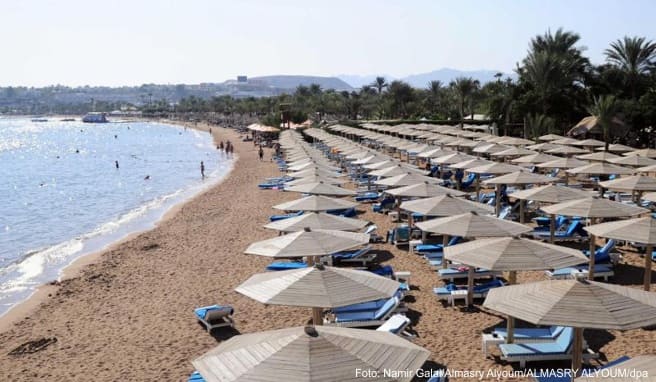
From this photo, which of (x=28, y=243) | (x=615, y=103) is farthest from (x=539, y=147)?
(x=28, y=243)

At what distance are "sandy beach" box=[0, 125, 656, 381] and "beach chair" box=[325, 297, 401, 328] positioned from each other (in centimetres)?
52

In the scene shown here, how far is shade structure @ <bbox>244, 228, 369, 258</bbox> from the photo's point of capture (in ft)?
32.5

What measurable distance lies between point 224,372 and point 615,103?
26.7m

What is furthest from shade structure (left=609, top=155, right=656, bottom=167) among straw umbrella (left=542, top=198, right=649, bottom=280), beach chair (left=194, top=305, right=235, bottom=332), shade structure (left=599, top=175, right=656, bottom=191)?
beach chair (left=194, top=305, right=235, bottom=332)

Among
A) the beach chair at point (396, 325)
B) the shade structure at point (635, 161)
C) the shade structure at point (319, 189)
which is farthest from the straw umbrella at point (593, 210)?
the shade structure at point (635, 161)

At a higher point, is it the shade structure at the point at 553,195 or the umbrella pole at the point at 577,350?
the shade structure at the point at 553,195

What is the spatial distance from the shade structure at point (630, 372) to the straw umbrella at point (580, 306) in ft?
5.20

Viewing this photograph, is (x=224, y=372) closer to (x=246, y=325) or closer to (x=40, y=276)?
(x=246, y=325)

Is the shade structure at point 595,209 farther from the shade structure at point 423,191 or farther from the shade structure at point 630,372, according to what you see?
the shade structure at point 630,372

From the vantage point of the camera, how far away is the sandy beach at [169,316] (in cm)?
875

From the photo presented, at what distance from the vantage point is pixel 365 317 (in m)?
9.34

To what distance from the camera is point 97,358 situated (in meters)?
9.38

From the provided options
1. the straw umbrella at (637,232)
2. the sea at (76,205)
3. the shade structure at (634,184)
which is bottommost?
the sea at (76,205)

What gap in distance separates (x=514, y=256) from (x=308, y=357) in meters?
4.65
